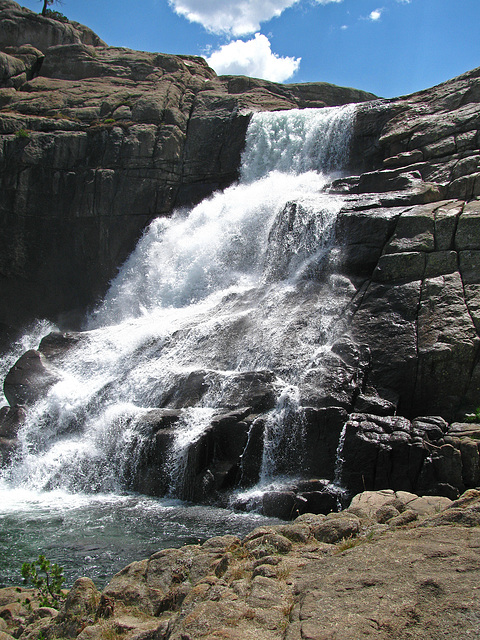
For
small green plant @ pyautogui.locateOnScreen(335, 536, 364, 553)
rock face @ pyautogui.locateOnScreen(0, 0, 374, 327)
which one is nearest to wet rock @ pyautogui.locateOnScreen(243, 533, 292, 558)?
small green plant @ pyautogui.locateOnScreen(335, 536, 364, 553)

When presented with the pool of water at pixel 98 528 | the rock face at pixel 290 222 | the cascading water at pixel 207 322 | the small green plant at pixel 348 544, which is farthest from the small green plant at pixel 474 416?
the small green plant at pixel 348 544

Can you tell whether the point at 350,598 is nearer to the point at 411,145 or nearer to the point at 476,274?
the point at 476,274

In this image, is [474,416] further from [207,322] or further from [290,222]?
[290,222]

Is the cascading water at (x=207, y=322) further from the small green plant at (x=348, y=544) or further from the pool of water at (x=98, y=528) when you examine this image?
the small green plant at (x=348, y=544)

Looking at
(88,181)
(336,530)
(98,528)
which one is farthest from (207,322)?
(88,181)

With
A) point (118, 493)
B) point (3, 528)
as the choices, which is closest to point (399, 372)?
point (118, 493)

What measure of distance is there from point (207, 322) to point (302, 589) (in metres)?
14.2

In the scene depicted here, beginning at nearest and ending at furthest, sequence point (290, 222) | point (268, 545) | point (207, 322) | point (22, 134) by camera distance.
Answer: point (268, 545)
point (207, 322)
point (290, 222)
point (22, 134)

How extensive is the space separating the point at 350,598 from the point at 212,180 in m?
26.0

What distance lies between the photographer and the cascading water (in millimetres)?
14219

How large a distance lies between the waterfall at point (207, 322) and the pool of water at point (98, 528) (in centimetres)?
103

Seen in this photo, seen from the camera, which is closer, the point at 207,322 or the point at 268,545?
the point at 268,545

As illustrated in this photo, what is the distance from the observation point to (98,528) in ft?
35.6

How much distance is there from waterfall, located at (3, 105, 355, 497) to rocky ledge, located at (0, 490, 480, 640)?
6.30 metres
